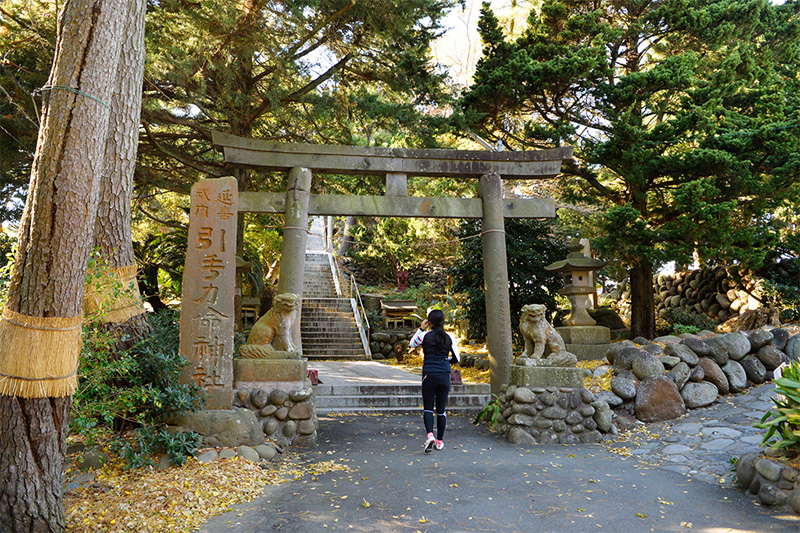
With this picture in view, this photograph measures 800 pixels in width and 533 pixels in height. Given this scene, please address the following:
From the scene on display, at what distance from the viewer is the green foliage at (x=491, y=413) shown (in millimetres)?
7132

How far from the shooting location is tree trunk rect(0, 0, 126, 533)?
3.17 metres

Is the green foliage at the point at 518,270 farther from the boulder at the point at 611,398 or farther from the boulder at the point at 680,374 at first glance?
the boulder at the point at 611,398

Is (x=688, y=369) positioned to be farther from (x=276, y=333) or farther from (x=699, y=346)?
(x=276, y=333)

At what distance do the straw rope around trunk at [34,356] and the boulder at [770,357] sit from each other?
30.2 feet

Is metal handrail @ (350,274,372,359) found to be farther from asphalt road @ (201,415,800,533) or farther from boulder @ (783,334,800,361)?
boulder @ (783,334,800,361)

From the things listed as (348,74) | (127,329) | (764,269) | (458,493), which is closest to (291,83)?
(348,74)

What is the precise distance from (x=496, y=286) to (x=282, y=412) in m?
3.97

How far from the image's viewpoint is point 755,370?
25.4ft

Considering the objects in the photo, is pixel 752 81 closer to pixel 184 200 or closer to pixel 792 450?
pixel 792 450

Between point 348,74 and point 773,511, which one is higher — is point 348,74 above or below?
above

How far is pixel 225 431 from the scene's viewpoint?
543 centimetres

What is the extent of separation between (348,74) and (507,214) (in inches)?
165

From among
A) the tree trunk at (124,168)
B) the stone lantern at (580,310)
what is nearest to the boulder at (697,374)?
the stone lantern at (580,310)

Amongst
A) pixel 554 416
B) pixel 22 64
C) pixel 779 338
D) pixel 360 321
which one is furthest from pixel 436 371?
pixel 360 321
